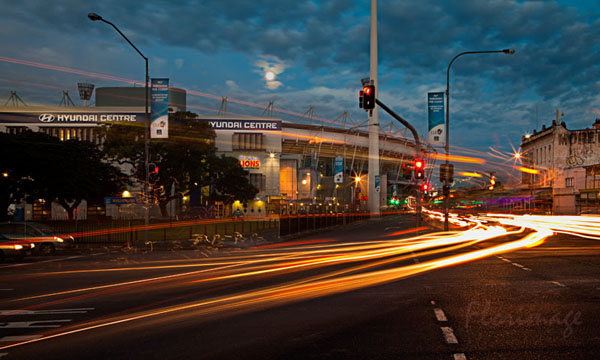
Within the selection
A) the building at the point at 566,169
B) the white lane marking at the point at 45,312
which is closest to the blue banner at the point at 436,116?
the white lane marking at the point at 45,312

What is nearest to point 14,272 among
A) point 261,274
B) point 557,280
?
point 261,274

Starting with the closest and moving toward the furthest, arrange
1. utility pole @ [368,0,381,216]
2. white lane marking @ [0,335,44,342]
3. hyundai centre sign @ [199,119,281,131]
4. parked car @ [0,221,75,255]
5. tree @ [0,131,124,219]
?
white lane marking @ [0,335,44,342] → parked car @ [0,221,75,255] → tree @ [0,131,124,219] → utility pole @ [368,0,381,216] → hyundai centre sign @ [199,119,281,131]

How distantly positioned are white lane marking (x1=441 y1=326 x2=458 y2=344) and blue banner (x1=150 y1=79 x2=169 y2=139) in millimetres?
21142

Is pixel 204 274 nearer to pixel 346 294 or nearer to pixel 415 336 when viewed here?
pixel 346 294

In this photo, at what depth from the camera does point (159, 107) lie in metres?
25.7

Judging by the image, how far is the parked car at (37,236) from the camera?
20.3 metres

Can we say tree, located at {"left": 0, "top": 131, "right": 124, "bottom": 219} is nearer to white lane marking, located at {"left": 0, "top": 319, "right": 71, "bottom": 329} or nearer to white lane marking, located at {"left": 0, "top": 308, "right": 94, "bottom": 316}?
white lane marking, located at {"left": 0, "top": 308, "right": 94, "bottom": 316}

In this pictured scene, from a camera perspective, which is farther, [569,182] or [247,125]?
[247,125]

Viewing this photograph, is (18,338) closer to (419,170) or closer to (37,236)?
(37,236)

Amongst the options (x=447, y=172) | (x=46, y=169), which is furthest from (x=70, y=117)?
(x=447, y=172)

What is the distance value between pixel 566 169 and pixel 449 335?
248 feet

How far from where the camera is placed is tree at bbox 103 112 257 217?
51.6m

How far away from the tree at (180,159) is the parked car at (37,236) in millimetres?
22321

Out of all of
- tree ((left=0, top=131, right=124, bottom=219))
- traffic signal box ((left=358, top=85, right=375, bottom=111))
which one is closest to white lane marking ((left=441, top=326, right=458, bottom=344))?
traffic signal box ((left=358, top=85, right=375, bottom=111))
